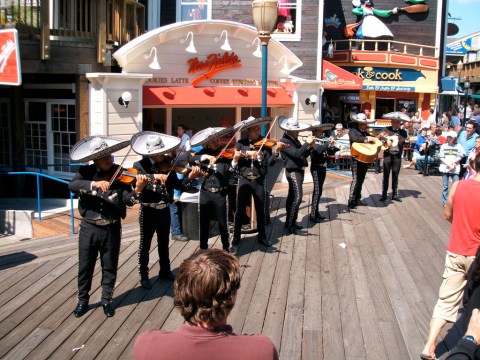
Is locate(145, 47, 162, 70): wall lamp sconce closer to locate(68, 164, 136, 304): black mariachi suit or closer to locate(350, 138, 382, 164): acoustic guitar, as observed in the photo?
locate(350, 138, 382, 164): acoustic guitar

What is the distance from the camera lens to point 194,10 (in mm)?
16078

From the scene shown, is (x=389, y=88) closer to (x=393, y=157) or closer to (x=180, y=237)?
(x=393, y=157)

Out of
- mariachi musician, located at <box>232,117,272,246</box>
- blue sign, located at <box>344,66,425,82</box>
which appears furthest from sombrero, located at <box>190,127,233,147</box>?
blue sign, located at <box>344,66,425,82</box>

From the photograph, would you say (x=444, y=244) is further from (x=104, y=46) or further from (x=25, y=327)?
(x=104, y=46)

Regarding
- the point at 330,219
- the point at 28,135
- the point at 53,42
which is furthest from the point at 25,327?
the point at 28,135

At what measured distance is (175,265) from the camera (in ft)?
23.8

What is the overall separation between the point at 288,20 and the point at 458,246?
41.3ft

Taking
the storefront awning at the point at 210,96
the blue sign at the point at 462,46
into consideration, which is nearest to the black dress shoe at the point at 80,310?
the storefront awning at the point at 210,96

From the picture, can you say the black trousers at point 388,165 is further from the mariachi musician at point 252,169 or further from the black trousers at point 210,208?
the black trousers at point 210,208

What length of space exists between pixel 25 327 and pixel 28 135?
8.44 meters

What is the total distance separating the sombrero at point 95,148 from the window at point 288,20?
1126 cm

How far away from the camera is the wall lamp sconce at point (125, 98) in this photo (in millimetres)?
10938

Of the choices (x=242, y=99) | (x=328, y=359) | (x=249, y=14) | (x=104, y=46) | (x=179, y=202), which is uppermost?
(x=249, y=14)

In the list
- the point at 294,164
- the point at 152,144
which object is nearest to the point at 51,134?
the point at 294,164
